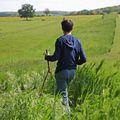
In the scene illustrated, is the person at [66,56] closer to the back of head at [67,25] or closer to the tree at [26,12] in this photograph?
the back of head at [67,25]

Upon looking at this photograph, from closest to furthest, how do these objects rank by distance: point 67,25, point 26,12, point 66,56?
point 67,25
point 66,56
point 26,12

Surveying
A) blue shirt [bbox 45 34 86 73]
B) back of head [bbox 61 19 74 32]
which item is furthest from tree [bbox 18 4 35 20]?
back of head [bbox 61 19 74 32]

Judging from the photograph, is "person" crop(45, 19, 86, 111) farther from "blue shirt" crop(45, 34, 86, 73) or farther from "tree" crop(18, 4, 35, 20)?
"tree" crop(18, 4, 35, 20)

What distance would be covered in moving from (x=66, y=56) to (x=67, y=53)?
5 centimetres

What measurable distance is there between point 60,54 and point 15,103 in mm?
1583

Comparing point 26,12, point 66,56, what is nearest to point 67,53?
point 66,56

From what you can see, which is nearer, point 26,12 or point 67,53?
point 67,53

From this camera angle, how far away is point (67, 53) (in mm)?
6637

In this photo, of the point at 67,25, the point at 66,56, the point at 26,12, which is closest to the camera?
the point at 67,25

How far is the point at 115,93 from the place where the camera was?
6316 millimetres

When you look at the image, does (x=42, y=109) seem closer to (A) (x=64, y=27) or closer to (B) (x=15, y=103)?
(B) (x=15, y=103)

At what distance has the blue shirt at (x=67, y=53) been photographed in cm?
652

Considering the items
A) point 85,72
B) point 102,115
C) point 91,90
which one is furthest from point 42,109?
point 85,72

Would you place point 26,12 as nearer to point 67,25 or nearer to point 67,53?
point 67,53
